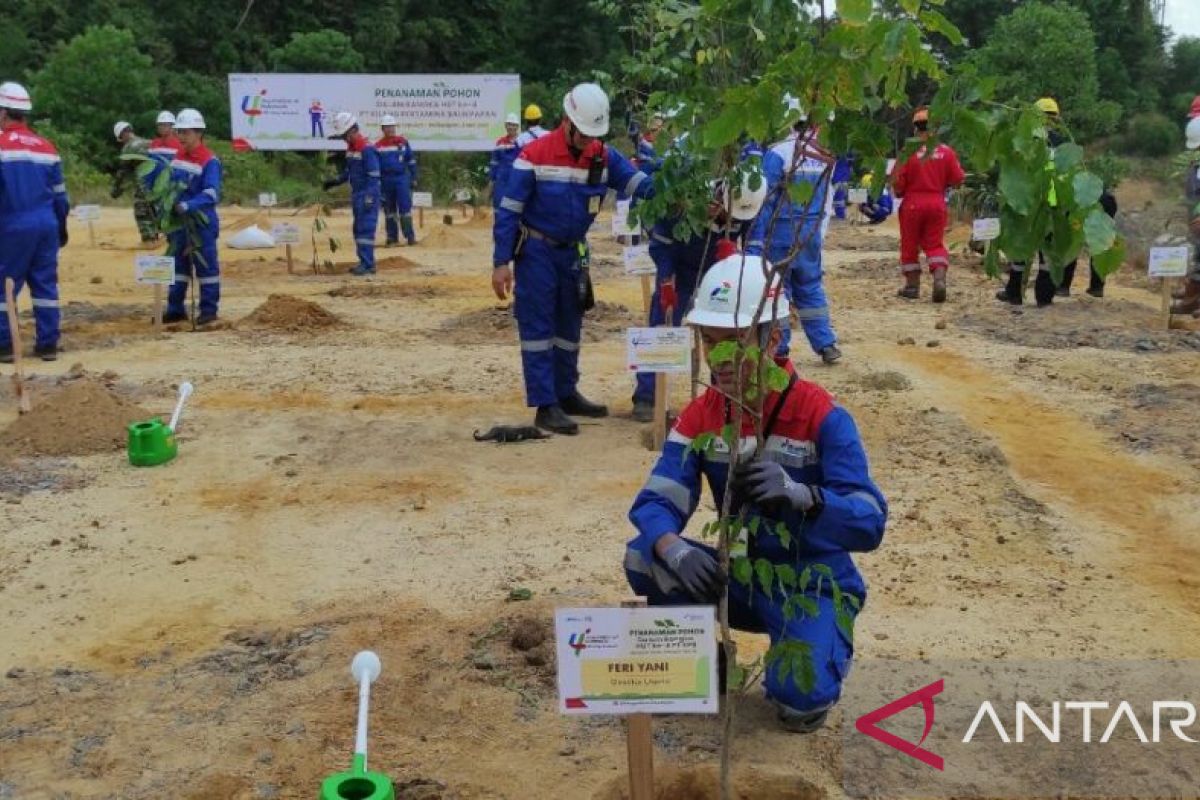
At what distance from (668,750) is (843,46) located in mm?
2103

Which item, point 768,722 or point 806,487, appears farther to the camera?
point 768,722

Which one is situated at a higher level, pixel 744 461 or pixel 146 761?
pixel 744 461

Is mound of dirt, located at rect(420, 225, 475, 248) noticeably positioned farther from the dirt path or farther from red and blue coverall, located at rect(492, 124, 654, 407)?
red and blue coverall, located at rect(492, 124, 654, 407)

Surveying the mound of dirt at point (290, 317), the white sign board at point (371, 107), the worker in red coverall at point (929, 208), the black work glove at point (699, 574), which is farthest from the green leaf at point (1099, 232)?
the white sign board at point (371, 107)

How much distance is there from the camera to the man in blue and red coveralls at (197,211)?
10.4m

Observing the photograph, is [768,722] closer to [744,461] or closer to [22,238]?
[744,461]

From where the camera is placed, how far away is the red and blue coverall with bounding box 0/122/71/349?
29.2 feet

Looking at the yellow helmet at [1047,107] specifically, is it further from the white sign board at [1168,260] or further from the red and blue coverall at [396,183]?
the red and blue coverall at [396,183]

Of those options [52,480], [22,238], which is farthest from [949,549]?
[22,238]

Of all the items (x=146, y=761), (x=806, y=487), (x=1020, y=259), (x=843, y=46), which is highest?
(x=843, y=46)

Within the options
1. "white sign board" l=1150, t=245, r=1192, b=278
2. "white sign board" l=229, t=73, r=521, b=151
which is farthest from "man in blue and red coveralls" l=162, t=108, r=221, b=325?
"white sign board" l=229, t=73, r=521, b=151

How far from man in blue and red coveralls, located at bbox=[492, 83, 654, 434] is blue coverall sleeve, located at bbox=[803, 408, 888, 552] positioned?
11.5ft

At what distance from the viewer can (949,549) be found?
17.0ft

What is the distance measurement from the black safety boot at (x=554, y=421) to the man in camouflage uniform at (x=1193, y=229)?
5.87 metres
